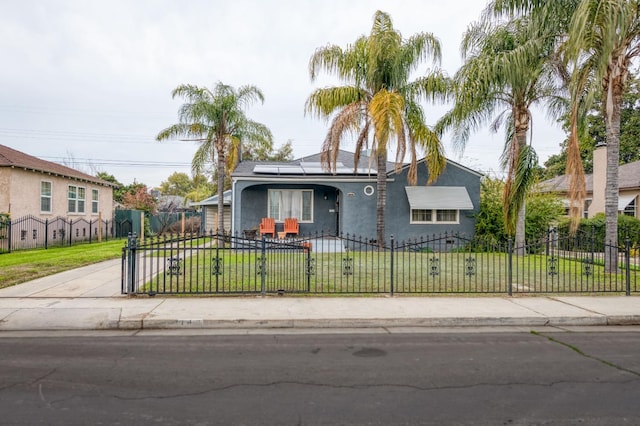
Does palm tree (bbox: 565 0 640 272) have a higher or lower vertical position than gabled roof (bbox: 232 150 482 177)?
higher

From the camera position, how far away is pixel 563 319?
25.8ft

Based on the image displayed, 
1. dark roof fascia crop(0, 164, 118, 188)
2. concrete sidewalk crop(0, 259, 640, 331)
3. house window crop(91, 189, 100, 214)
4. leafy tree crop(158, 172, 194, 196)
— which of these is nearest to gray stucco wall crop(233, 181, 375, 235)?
dark roof fascia crop(0, 164, 118, 188)

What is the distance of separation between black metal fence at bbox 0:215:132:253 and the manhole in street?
18099 mm

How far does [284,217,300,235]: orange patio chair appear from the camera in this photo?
68.1ft

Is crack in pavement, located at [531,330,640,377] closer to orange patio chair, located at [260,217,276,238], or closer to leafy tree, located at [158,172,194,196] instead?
orange patio chair, located at [260,217,276,238]

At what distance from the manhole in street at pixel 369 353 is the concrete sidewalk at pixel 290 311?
1387mm

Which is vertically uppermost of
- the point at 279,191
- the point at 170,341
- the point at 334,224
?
the point at 279,191

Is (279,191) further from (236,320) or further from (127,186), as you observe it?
(127,186)

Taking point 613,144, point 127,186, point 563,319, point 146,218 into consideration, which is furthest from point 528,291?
point 127,186

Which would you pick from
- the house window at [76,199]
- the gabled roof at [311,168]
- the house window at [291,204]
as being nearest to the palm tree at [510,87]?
the gabled roof at [311,168]

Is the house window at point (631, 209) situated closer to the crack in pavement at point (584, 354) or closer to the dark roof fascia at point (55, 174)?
the crack in pavement at point (584, 354)

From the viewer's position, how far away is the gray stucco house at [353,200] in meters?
20.4

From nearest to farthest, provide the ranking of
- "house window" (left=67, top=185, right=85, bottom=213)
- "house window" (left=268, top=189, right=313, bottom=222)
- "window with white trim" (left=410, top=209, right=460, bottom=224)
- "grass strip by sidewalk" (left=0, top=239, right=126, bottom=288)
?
"grass strip by sidewalk" (left=0, top=239, right=126, bottom=288) → "window with white trim" (left=410, top=209, right=460, bottom=224) → "house window" (left=268, top=189, right=313, bottom=222) → "house window" (left=67, top=185, right=85, bottom=213)

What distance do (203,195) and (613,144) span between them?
117ft
